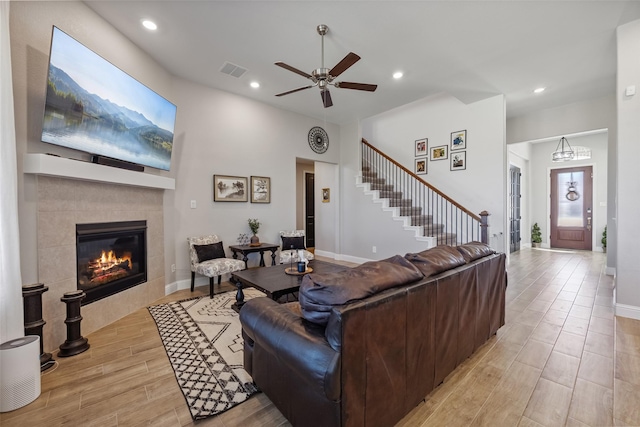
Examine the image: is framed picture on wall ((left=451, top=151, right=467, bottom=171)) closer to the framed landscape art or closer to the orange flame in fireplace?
the framed landscape art

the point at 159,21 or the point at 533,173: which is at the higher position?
the point at 159,21

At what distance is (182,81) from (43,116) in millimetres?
2264

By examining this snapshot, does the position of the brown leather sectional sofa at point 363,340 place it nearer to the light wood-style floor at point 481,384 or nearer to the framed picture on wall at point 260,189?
the light wood-style floor at point 481,384

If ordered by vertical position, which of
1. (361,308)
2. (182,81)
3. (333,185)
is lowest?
(361,308)

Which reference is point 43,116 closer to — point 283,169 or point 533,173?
point 283,169

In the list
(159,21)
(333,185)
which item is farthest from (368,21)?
(333,185)

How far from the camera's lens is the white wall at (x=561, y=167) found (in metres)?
6.94

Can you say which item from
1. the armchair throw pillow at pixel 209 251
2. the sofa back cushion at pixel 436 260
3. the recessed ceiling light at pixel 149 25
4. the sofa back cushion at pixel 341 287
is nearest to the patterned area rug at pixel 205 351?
the armchair throw pillow at pixel 209 251

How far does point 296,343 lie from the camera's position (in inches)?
49.6

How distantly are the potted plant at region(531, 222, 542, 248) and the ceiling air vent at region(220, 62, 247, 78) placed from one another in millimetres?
8937

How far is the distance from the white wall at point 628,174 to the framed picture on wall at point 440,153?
2759 mm

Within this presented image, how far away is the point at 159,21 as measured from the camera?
2.86 meters

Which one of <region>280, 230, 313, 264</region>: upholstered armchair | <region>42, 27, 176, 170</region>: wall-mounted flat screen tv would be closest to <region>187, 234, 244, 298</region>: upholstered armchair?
<region>280, 230, 313, 264</region>: upholstered armchair

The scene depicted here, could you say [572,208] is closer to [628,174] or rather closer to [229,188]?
[628,174]
